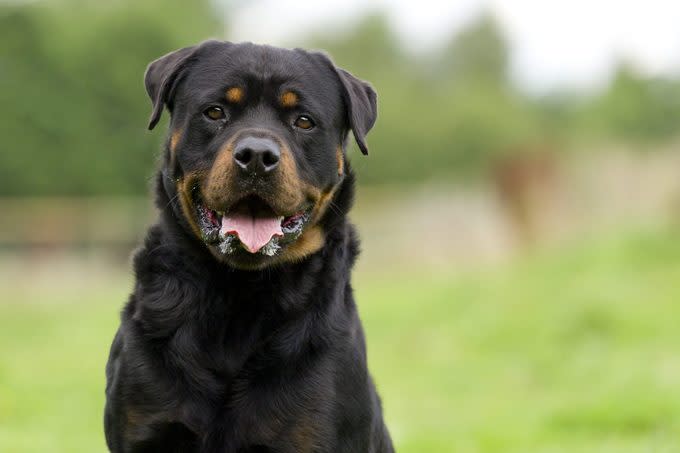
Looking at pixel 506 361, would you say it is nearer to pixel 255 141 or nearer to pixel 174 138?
pixel 174 138

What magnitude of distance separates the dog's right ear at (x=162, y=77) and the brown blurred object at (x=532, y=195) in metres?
13.4

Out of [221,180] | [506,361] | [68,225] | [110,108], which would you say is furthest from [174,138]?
[110,108]

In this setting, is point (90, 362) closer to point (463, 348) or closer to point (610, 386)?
point (463, 348)

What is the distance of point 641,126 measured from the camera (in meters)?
36.4

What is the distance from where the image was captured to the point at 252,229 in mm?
4008

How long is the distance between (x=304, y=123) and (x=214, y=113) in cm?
36

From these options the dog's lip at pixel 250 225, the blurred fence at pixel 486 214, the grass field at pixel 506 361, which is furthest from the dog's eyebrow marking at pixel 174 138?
the blurred fence at pixel 486 214

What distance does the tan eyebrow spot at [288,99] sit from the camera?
4.17m

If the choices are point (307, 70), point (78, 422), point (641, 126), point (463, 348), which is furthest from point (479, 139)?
point (307, 70)

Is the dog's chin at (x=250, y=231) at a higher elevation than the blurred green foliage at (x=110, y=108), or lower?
lower

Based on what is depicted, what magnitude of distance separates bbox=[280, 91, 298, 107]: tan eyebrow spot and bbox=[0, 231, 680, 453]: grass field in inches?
121

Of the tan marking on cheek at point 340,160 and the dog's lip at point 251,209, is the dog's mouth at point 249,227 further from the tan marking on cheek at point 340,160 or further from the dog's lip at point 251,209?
the tan marking on cheek at point 340,160

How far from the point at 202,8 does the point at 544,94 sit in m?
30.6

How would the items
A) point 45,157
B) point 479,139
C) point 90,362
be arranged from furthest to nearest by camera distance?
1. point 479,139
2. point 45,157
3. point 90,362
